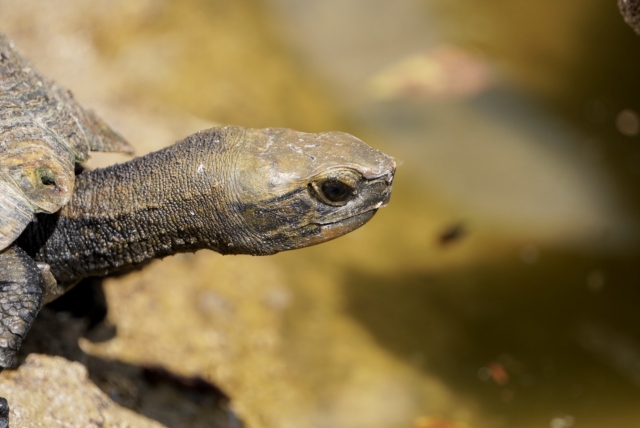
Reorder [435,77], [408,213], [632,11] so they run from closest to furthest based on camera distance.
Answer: [632,11] → [408,213] → [435,77]

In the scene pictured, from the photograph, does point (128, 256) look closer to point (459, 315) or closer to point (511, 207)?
point (459, 315)

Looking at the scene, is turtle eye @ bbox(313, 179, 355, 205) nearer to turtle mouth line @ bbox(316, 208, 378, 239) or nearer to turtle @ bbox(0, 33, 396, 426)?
turtle @ bbox(0, 33, 396, 426)

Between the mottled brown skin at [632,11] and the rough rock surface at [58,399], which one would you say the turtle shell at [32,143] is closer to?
the rough rock surface at [58,399]

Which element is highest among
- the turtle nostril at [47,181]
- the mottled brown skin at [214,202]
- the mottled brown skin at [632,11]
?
the mottled brown skin at [632,11]

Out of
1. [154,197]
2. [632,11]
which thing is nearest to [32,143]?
[154,197]

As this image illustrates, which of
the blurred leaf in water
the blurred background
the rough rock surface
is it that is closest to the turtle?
the rough rock surface

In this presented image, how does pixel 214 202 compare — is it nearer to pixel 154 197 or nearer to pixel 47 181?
pixel 154 197

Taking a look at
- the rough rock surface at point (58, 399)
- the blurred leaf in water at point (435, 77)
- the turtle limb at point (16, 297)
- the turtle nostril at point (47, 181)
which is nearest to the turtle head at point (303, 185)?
the turtle nostril at point (47, 181)
